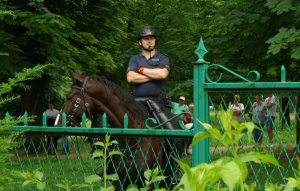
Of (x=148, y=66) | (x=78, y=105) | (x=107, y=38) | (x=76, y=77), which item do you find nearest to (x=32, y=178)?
(x=78, y=105)

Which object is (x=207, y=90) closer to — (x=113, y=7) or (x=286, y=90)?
(x=286, y=90)

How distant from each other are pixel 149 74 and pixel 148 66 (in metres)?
0.20

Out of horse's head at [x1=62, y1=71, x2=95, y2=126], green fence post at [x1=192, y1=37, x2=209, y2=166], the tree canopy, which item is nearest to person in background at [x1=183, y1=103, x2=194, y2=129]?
green fence post at [x1=192, y1=37, x2=209, y2=166]

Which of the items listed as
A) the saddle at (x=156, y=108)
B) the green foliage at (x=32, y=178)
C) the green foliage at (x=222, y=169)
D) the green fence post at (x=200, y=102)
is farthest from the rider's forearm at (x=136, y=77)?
the green foliage at (x=222, y=169)

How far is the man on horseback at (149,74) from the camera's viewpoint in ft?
20.2

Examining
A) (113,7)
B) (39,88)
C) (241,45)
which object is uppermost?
(113,7)

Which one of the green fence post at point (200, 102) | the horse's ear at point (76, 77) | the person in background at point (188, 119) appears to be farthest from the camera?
the horse's ear at point (76, 77)

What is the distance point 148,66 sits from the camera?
20.8ft

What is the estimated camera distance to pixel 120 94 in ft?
19.8

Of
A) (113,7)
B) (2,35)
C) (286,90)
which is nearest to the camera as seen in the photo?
(286,90)

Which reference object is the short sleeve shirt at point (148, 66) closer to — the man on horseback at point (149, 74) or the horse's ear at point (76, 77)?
the man on horseback at point (149, 74)

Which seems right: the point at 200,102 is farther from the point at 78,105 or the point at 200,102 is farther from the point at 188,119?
the point at 188,119

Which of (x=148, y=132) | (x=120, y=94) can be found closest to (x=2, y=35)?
(x=120, y=94)

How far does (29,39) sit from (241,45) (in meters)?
6.51
